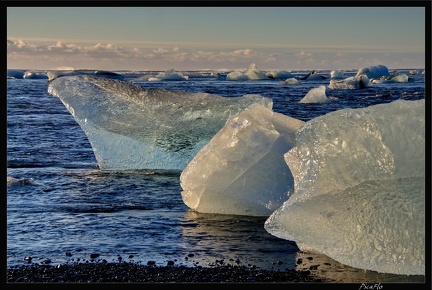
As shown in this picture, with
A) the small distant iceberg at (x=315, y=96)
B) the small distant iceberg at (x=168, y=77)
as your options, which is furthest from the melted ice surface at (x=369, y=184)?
the small distant iceberg at (x=168, y=77)

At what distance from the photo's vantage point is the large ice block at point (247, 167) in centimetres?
930

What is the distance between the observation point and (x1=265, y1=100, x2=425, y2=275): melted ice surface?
271 inches

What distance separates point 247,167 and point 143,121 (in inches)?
171

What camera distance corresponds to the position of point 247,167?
935cm

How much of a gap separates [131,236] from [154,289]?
3.34 meters

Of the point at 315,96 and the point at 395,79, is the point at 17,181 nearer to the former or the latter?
the point at 315,96

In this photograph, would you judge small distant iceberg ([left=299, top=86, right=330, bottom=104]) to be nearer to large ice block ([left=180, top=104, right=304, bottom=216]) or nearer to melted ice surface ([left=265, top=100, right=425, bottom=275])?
large ice block ([left=180, top=104, right=304, bottom=216])

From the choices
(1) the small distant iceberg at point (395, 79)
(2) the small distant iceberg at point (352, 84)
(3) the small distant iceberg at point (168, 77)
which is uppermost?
(2) the small distant iceberg at point (352, 84)

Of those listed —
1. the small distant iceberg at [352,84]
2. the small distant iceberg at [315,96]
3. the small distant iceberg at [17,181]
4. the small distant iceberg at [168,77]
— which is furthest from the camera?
the small distant iceberg at [168,77]

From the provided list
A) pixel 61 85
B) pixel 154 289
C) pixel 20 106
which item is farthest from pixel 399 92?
pixel 154 289

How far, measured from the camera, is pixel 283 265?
7410 mm

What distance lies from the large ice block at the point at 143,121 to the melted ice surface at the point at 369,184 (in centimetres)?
577

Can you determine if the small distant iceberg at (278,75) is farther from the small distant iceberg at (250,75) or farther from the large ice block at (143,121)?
the large ice block at (143,121)
